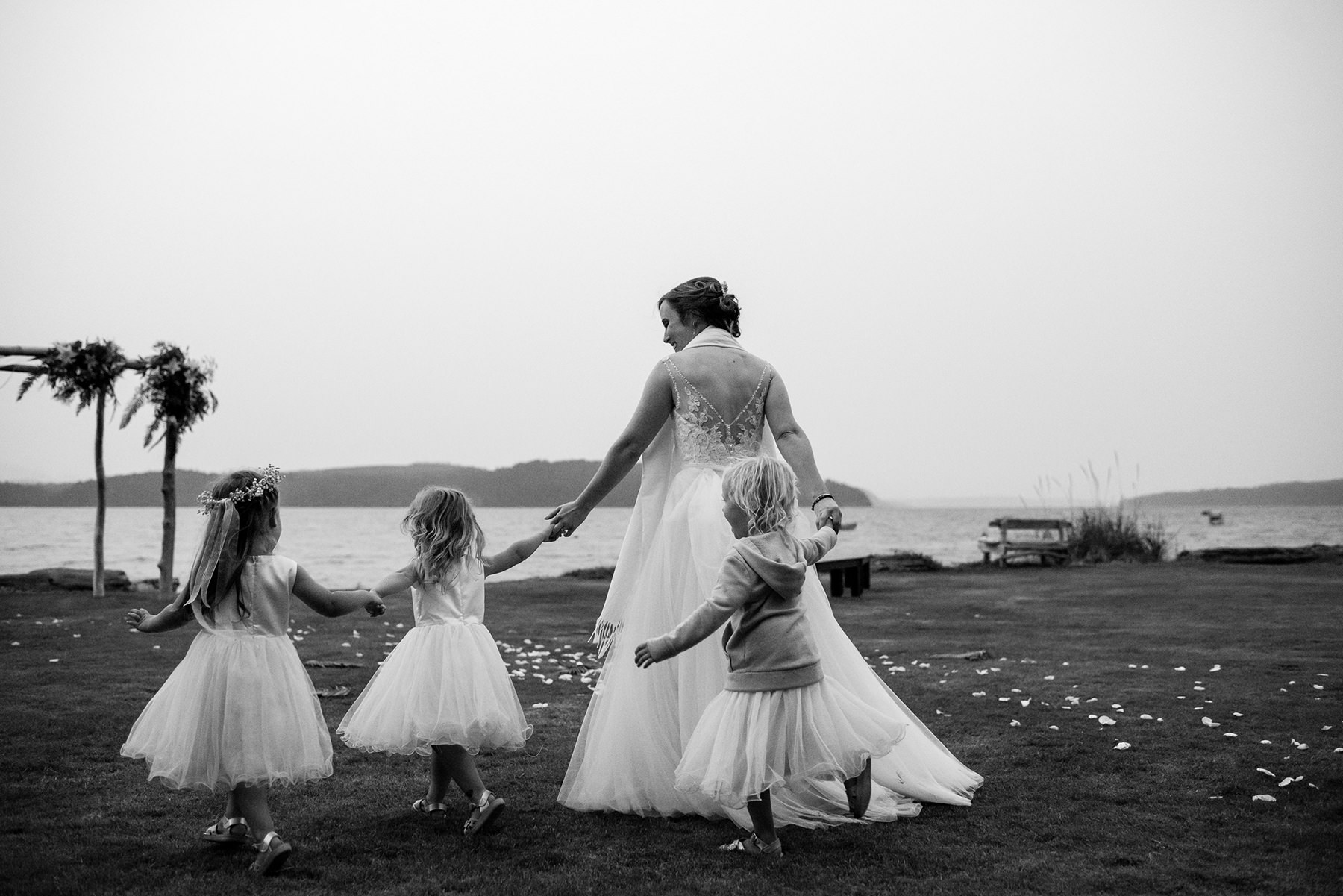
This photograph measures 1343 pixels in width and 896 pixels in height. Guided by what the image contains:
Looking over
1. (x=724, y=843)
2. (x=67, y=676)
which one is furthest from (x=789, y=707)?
(x=67, y=676)

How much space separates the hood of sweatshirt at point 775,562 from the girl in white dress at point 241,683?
5.84ft

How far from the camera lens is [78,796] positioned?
16.7 ft

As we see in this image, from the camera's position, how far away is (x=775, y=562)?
14.1ft

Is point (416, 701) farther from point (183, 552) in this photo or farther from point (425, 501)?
point (183, 552)

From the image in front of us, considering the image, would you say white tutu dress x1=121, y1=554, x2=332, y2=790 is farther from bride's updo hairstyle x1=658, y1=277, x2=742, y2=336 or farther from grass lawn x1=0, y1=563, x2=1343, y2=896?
bride's updo hairstyle x1=658, y1=277, x2=742, y2=336

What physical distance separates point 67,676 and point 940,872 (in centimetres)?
799

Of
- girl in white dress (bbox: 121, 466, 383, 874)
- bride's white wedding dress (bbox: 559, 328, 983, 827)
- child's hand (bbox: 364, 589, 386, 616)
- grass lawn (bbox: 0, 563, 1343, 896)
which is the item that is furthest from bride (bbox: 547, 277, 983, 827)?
girl in white dress (bbox: 121, 466, 383, 874)

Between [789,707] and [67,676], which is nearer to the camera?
[789,707]

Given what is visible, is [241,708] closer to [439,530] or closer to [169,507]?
[439,530]

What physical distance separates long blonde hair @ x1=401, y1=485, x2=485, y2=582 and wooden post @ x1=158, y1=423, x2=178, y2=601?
13.6m

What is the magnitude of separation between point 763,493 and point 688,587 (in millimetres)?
923

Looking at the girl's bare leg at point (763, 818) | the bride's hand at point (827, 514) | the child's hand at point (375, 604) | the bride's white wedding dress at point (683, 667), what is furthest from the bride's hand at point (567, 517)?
the girl's bare leg at point (763, 818)

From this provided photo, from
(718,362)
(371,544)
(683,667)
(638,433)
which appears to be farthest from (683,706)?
(371,544)

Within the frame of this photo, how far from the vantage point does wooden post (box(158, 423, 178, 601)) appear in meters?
16.8
